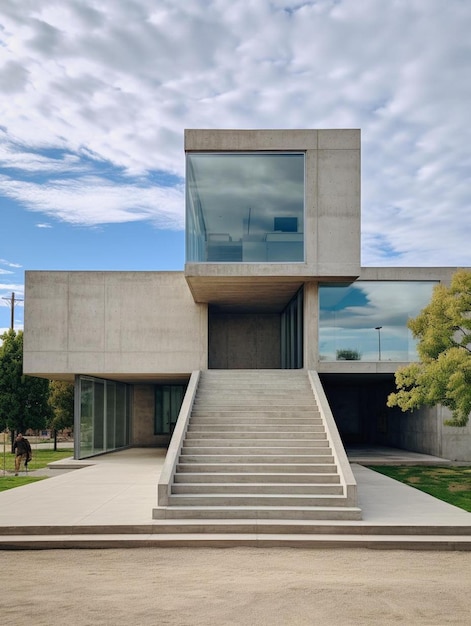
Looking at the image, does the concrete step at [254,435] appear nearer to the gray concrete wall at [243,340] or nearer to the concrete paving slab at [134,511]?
the concrete paving slab at [134,511]

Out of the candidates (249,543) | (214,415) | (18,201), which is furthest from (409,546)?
(18,201)

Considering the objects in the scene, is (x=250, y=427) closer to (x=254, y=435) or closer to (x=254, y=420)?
(x=254, y=435)

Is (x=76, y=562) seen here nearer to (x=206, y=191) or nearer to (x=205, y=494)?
(x=205, y=494)

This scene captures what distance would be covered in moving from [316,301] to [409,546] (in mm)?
11695

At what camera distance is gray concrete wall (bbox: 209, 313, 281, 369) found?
2822cm

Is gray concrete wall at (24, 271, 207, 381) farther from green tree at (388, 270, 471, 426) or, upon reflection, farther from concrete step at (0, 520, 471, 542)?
concrete step at (0, 520, 471, 542)

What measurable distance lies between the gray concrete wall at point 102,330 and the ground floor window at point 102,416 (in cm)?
162

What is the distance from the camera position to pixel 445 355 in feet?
54.8

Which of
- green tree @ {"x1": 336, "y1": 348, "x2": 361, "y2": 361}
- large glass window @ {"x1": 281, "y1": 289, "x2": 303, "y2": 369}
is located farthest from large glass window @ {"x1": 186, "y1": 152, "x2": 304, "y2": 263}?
green tree @ {"x1": 336, "y1": 348, "x2": 361, "y2": 361}

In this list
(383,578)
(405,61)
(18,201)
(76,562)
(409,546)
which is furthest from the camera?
(18,201)

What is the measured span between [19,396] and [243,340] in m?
16.2

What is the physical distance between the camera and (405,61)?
655 inches

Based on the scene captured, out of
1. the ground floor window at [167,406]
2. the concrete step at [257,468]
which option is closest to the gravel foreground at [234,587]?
the concrete step at [257,468]

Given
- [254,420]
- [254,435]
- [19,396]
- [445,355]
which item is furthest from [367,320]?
[19,396]
